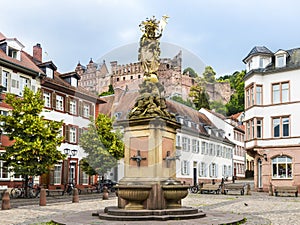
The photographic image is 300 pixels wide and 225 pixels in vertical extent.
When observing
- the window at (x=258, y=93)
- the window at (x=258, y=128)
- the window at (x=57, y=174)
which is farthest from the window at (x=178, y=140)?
the window at (x=57, y=174)

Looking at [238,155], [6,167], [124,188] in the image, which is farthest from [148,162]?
[238,155]

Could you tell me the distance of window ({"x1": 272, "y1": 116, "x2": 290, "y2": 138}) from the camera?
37.9 m

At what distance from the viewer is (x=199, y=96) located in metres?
11.5

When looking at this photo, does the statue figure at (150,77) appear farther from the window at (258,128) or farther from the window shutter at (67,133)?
the window shutter at (67,133)

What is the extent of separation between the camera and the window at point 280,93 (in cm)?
3803

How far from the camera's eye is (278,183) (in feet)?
124

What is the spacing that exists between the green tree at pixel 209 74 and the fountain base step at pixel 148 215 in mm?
4394

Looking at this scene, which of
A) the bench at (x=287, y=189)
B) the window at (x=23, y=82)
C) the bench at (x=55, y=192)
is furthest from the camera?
the window at (x=23, y=82)

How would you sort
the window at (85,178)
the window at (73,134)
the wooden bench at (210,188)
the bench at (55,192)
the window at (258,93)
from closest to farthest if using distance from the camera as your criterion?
the bench at (55,192)
the wooden bench at (210,188)
the window at (258,93)
the window at (73,134)
the window at (85,178)

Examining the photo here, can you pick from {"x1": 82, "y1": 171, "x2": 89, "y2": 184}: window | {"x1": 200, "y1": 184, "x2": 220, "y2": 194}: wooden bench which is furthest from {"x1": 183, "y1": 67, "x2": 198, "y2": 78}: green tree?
{"x1": 82, "y1": 171, "x2": 89, "y2": 184}: window

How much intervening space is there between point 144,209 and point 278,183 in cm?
2681

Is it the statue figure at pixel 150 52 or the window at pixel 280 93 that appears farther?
the window at pixel 280 93

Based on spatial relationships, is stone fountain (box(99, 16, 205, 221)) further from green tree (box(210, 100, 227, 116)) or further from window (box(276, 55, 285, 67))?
window (box(276, 55, 285, 67))

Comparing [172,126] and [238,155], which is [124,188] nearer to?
[172,126]
